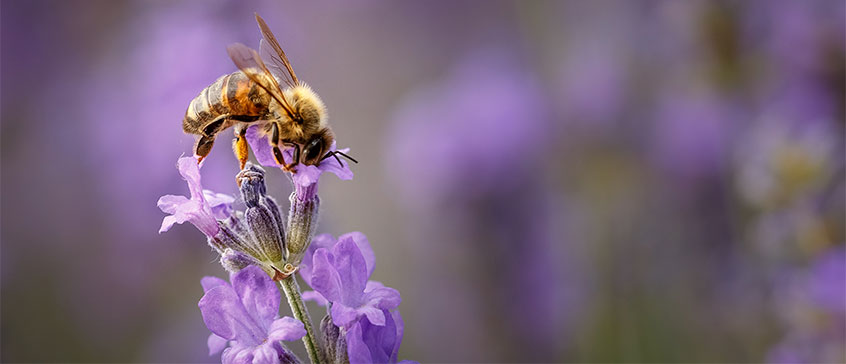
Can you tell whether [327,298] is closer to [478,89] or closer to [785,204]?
[785,204]

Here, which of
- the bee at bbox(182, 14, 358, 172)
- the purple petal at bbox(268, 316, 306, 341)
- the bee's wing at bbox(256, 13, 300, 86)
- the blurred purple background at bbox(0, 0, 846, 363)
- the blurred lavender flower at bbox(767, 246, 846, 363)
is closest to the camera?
the purple petal at bbox(268, 316, 306, 341)

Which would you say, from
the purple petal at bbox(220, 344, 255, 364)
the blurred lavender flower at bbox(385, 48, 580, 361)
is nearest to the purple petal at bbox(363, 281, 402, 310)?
the purple petal at bbox(220, 344, 255, 364)

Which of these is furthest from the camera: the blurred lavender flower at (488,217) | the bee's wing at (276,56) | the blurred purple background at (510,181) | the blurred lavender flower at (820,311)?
the blurred lavender flower at (488,217)

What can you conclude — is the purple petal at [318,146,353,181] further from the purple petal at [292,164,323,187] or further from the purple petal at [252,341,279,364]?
the purple petal at [252,341,279,364]

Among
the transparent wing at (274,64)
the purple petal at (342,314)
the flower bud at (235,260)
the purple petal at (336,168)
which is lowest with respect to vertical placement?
the purple petal at (342,314)

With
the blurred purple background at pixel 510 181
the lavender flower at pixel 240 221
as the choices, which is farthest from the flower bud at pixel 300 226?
the blurred purple background at pixel 510 181

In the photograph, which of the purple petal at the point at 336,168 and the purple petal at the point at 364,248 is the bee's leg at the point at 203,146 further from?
the purple petal at the point at 364,248

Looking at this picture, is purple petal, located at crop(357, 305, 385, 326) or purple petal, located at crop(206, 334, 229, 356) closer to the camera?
purple petal, located at crop(357, 305, 385, 326)

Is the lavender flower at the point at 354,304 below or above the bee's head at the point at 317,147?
below

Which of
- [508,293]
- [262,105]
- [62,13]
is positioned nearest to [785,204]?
[508,293]
